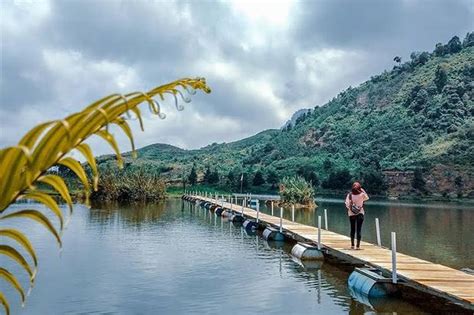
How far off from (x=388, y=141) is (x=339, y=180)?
61.0 feet

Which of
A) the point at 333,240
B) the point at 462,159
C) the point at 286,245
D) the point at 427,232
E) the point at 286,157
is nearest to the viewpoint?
the point at 333,240

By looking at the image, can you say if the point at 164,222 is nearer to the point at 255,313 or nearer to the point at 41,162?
the point at 255,313

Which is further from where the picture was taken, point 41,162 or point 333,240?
point 333,240

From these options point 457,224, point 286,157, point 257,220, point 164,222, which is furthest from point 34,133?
point 286,157

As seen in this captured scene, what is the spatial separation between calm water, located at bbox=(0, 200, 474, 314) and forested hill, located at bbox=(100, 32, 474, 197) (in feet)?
138

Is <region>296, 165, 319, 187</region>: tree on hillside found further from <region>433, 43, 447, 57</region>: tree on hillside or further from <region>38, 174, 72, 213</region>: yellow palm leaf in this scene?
<region>38, 174, 72, 213</region>: yellow palm leaf

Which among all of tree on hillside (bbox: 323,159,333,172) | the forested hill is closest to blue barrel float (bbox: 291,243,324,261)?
the forested hill

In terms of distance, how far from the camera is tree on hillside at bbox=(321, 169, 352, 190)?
216ft

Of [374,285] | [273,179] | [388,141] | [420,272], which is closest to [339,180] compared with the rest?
[273,179]

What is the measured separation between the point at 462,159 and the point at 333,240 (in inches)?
2115

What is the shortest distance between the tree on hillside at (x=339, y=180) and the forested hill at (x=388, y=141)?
0.12 m

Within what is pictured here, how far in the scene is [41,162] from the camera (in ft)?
4.42

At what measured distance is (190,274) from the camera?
13344 millimetres

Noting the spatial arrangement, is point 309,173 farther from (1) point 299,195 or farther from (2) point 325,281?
(2) point 325,281
